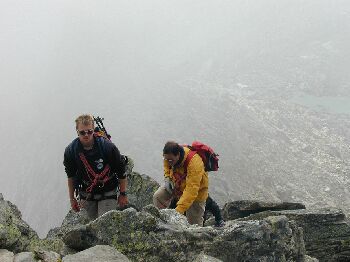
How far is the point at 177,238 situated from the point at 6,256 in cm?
372

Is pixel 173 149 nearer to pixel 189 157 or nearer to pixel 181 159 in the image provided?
pixel 181 159

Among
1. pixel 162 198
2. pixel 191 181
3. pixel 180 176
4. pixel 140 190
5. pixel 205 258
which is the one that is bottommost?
pixel 205 258

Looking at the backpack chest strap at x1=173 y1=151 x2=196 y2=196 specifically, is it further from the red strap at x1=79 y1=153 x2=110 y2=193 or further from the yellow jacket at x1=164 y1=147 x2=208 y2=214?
the red strap at x1=79 y1=153 x2=110 y2=193

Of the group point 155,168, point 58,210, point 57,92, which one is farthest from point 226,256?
point 57,92

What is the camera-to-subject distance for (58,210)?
358ft

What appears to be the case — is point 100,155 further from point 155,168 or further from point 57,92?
point 57,92

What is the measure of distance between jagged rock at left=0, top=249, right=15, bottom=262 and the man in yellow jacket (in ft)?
15.1

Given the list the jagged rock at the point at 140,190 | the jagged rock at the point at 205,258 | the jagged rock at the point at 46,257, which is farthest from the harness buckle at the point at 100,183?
the jagged rock at the point at 140,190

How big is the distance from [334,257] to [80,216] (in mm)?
10133

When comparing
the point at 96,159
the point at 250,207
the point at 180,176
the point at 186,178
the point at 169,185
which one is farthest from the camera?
the point at 250,207

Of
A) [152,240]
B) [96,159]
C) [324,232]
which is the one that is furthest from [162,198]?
[324,232]

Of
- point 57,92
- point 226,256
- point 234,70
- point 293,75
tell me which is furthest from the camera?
point 57,92

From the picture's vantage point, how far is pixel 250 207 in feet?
59.2

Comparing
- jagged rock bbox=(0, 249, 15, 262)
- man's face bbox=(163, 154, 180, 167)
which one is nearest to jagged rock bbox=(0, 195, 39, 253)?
jagged rock bbox=(0, 249, 15, 262)
